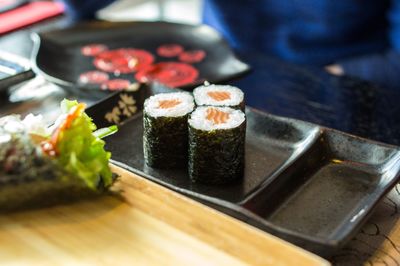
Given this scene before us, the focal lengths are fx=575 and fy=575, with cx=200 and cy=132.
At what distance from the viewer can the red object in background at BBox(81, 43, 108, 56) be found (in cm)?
196

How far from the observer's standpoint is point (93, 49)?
1.99 m

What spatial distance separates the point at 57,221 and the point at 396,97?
1195 millimetres

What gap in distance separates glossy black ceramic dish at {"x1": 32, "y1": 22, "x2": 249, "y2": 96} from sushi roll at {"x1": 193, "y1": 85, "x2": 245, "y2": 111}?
0.90ft

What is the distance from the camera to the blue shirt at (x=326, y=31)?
2348 mm

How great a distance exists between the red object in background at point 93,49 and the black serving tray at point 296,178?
532mm

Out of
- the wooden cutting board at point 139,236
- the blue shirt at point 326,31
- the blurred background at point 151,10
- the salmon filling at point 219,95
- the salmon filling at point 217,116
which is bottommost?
the blurred background at point 151,10

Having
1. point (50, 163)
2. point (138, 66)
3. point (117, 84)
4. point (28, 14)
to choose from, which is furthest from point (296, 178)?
point (28, 14)

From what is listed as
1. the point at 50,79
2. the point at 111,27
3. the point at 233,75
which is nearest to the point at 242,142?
the point at 233,75

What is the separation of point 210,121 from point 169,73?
0.66 metres

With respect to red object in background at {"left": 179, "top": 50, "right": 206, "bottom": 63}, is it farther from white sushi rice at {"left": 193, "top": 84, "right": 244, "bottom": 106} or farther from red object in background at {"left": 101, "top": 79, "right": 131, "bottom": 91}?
white sushi rice at {"left": 193, "top": 84, "right": 244, "bottom": 106}

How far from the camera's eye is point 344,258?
1014 mm

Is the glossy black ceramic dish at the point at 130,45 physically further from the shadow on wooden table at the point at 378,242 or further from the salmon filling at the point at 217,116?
the shadow on wooden table at the point at 378,242

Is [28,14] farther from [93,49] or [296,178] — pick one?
[296,178]

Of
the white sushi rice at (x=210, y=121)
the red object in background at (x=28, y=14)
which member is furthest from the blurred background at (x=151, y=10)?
the white sushi rice at (x=210, y=121)
